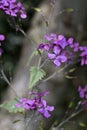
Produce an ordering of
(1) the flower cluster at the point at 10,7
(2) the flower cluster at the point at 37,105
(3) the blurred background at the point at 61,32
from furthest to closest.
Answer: (3) the blurred background at the point at 61,32 → (1) the flower cluster at the point at 10,7 → (2) the flower cluster at the point at 37,105

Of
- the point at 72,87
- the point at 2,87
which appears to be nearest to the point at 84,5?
the point at 72,87

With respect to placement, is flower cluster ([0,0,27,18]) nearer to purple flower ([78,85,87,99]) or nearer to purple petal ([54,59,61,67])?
purple petal ([54,59,61,67])

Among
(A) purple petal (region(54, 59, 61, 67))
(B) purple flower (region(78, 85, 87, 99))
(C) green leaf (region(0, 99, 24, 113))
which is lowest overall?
(B) purple flower (region(78, 85, 87, 99))

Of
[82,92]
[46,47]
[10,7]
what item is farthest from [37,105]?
[82,92]

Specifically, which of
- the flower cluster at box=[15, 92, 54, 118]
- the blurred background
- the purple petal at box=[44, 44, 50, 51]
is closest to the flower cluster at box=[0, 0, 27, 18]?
the purple petal at box=[44, 44, 50, 51]

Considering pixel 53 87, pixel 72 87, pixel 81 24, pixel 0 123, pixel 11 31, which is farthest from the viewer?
pixel 11 31

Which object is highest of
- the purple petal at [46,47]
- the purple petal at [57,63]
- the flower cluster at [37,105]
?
the purple petal at [46,47]

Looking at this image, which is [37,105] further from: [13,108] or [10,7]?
[10,7]

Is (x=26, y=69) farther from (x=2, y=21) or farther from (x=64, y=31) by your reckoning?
(x=2, y=21)

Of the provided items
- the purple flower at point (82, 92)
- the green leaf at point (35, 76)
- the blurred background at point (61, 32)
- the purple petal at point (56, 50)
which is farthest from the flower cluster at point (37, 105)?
the blurred background at point (61, 32)

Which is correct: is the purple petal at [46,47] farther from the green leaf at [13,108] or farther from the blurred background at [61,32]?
the blurred background at [61,32]

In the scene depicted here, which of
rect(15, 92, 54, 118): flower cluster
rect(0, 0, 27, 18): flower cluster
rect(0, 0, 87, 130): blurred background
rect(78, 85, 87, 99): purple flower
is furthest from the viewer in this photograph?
rect(0, 0, 87, 130): blurred background
